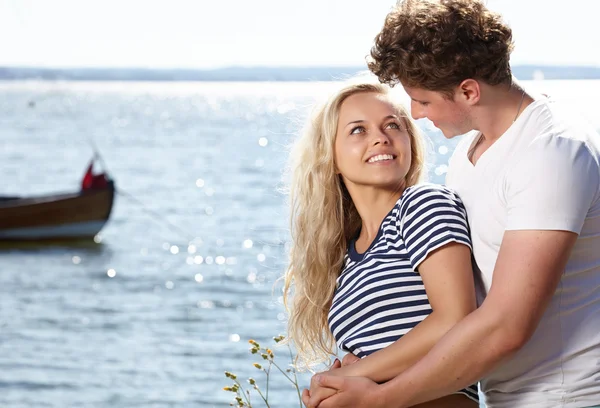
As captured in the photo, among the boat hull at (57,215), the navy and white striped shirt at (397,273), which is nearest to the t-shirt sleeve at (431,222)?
the navy and white striped shirt at (397,273)

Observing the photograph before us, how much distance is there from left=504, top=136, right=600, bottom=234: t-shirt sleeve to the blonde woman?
33cm

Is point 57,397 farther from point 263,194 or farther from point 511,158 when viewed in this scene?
point 263,194

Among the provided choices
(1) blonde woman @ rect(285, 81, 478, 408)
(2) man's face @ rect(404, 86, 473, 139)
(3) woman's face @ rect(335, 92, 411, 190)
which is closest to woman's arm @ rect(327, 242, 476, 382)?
(1) blonde woman @ rect(285, 81, 478, 408)

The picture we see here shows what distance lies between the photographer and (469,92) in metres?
2.14

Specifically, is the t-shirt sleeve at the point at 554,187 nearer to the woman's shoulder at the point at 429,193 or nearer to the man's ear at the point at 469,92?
the man's ear at the point at 469,92

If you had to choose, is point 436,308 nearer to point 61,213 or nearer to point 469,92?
point 469,92

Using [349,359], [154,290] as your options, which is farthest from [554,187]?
[154,290]

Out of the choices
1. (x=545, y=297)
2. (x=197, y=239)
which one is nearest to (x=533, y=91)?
(x=545, y=297)

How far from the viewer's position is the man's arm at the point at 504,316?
1933 mm

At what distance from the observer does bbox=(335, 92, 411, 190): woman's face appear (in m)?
2.80

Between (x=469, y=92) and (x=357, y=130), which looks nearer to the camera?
(x=469, y=92)

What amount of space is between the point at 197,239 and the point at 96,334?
9.47 m

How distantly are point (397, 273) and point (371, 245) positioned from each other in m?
0.24

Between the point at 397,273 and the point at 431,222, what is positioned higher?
the point at 431,222
